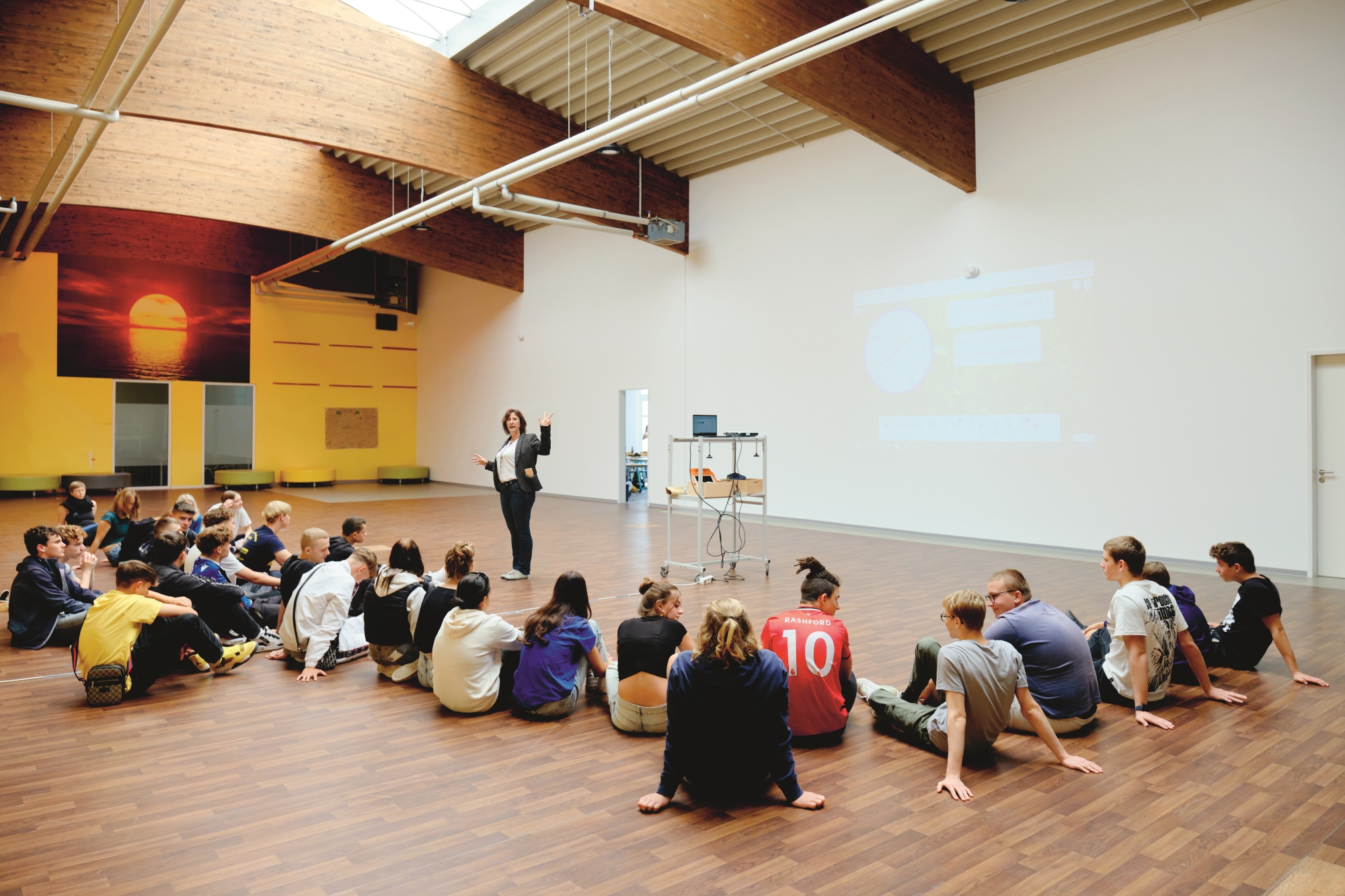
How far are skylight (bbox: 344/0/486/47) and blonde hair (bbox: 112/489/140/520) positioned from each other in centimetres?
647

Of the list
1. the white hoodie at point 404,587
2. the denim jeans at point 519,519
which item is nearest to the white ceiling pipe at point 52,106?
the denim jeans at point 519,519

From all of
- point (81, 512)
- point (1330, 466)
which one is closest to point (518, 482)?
point (81, 512)

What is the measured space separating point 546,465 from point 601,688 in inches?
525

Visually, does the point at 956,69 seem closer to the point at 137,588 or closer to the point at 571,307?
the point at 571,307

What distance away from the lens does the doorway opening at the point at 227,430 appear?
Answer: 1905 cm

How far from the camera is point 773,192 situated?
12.6 metres

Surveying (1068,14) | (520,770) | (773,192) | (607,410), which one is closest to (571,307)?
(607,410)

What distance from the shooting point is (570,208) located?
12203mm

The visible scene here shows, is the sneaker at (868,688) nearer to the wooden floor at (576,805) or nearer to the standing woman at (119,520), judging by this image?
the wooden floor at (576,805)

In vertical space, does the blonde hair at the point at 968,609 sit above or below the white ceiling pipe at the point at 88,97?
below

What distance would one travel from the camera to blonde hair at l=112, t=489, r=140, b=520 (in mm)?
7375

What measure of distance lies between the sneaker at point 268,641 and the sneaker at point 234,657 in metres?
0.36

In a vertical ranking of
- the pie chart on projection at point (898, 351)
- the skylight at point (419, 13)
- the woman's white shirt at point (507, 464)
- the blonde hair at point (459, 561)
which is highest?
the skylight at point (419, 13)

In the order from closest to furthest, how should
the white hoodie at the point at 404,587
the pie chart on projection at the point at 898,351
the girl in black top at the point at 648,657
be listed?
the girl in black top at the point at 648,657 < the white hoodie at the point at 404,587 < the pie chart on projection at the point at 898,351
